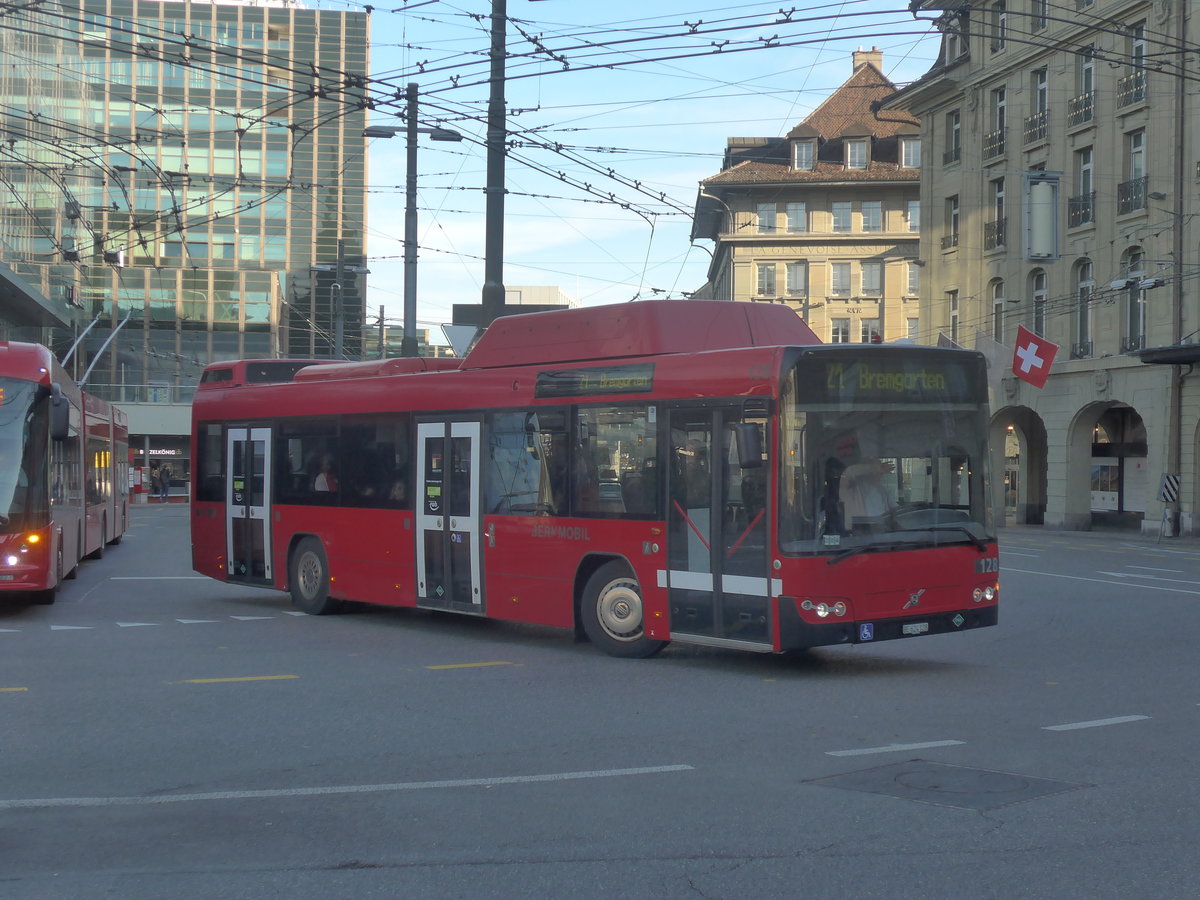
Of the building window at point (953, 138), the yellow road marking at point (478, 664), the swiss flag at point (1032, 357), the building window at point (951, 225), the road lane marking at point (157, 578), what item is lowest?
the road lane marking at point (157, 578)

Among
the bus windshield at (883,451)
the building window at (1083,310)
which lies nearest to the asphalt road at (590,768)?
the bus windshield at (883,451)

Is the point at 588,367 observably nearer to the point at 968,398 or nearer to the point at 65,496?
the point at 968,398

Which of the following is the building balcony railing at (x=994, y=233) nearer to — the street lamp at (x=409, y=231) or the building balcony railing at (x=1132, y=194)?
the building balcony railing at (x=1132, y=194)

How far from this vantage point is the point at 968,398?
11789mm

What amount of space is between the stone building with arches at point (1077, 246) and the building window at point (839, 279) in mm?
17551

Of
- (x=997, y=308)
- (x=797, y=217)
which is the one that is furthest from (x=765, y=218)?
(x=997, y=308)

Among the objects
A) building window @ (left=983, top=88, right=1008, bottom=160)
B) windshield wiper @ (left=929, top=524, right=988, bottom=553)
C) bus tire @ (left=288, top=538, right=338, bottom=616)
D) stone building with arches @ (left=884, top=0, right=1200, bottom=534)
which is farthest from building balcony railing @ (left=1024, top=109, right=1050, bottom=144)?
windshield wiper @ (left=929, top=524, right=988, bottom=553)

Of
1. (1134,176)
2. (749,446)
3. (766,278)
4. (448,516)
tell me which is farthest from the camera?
(766,278)

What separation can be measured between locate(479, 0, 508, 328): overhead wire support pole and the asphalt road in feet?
18.9

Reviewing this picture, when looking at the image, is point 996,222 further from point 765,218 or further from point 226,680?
point 226,680

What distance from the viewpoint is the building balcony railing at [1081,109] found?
4175 centimetres

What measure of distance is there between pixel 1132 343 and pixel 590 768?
3655 cm

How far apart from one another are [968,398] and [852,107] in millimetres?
61172

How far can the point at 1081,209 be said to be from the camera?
42719 millimetres
